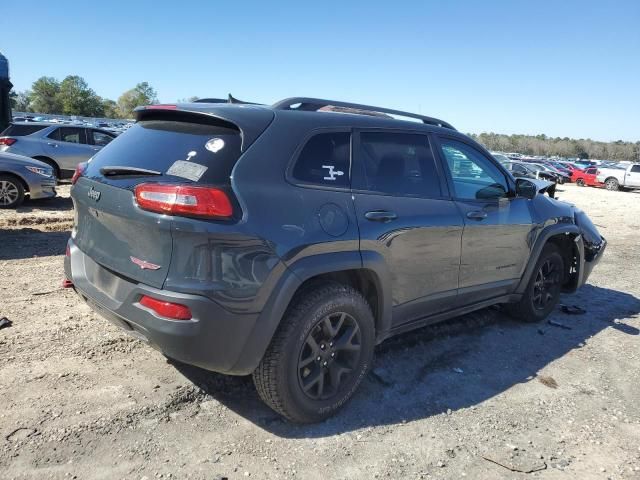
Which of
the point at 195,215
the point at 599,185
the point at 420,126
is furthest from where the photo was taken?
the point at 599,185

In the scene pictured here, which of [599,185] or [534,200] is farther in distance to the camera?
[599,185]

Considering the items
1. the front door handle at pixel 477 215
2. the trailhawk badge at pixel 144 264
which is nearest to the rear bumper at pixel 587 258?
the front door handle at pixel 477 215

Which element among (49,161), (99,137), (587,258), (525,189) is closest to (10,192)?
(49,161)

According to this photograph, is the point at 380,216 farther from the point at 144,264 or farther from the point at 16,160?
the point at 16,160

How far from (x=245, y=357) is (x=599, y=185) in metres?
33.6

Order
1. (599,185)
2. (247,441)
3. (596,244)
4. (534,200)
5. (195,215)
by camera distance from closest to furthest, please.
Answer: (195,215) < (247,441) < (534,200) < (596,244) < (599,185)

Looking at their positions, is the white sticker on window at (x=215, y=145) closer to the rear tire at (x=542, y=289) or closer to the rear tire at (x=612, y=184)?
the rear tire at (x=542, y=289)

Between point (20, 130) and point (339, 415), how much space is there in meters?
12.3

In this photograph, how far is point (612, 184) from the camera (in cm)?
2981

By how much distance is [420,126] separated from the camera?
12.4ft

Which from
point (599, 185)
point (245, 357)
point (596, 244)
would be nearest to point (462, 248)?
point (245, 357)

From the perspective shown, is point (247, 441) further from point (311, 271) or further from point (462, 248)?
point (462, 248)

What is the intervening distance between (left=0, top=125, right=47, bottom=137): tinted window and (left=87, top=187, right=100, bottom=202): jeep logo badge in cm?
1076

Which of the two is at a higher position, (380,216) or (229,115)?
(229,115)
